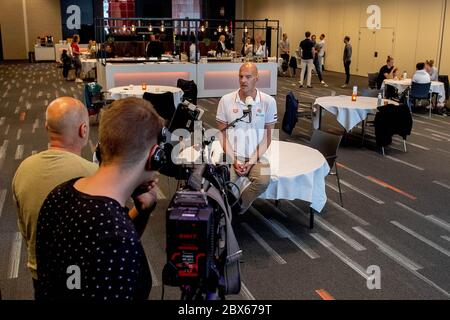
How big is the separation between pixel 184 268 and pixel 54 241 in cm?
37

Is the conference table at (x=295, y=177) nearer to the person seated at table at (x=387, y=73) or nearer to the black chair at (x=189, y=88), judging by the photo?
the black chair at (x=189, y=88)

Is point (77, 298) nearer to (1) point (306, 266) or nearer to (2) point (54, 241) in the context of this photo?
(2) point (54, 241)

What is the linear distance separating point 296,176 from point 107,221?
108 inches

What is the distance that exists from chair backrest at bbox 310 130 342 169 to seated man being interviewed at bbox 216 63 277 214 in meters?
0.92

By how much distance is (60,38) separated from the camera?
22781mm

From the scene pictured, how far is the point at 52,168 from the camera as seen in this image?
→ 6.54ft

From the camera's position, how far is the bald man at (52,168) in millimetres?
1974

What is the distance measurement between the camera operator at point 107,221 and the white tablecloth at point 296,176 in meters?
2.24

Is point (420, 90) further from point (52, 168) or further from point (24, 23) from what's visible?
point (24, 23)

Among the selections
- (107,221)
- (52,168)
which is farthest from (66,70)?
(107,221)

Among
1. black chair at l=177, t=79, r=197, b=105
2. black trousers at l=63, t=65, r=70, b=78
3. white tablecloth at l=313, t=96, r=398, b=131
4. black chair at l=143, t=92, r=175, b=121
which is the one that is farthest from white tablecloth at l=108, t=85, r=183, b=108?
black trousers at l=63, t=65, r=70, b=78

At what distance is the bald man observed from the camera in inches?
77.7

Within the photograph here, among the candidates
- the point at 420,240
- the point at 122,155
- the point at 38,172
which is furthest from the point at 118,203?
the point at 420,240

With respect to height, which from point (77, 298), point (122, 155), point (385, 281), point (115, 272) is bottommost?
point (385, 281)
